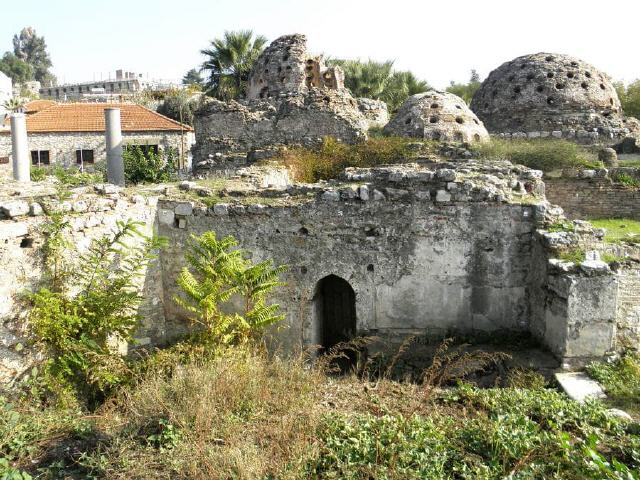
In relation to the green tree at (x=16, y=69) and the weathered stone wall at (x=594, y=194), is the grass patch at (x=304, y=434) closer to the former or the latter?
the weathered stone wall at (x=594, y=194)

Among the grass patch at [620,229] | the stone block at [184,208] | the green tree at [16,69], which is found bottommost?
the grass patch at [620,229]

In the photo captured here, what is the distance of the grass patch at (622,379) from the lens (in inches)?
245

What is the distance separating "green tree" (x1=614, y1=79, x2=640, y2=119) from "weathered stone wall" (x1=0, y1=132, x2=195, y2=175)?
23.4 meters

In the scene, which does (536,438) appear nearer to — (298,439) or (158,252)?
(298,439)

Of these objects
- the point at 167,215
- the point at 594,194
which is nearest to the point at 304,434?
the point at 167,215

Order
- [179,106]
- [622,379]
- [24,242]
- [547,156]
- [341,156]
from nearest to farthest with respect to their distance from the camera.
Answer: [24,242] < [622,379] < [341,156] < [547,156] < [179,106]

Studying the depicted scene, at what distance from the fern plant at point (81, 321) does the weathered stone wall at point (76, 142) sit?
22852 millimetres

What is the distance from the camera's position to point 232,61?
2892 cm

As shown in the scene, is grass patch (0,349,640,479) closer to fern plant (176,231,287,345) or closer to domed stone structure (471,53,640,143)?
fern plant (176,231,287,345)

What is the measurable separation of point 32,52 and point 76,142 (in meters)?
88.3

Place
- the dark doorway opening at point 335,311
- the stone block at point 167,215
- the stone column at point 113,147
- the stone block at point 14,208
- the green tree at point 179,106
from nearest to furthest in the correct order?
1. the stone block at point 14,208
2. the stone block at point 167,215
3. the dark doorway opening at point 335,311
4. the stone column at point 113,147
5. the green tree at point 179,106

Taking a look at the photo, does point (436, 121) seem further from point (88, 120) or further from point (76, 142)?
point (88, 120)

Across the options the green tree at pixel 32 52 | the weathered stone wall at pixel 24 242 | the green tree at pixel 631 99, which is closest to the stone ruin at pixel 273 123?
the weathered stone wall at pixel 24 242

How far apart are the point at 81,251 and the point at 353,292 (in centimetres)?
448
